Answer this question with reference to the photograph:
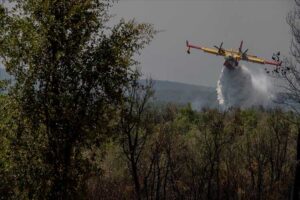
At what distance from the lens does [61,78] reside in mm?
17891

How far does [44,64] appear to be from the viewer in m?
17.7

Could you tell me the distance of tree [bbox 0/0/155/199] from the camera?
17641mm

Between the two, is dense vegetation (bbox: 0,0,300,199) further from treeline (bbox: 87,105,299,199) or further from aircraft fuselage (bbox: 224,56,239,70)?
aircraft fuselage (bbox: 224,56,239,70)

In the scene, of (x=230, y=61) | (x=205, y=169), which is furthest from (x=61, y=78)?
(x=230, y=61)

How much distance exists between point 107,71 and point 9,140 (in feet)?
14.4

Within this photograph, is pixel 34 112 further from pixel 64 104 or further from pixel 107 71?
pixel 107 71

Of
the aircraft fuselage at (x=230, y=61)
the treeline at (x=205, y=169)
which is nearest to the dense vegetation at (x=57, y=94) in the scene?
the treeline at (x=205, y=169)

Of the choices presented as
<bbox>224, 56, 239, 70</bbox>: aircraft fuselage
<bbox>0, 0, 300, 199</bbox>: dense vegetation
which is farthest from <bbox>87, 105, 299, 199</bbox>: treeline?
<bbox>224, 56, 239, 70</bbox>: aircraft fuselage

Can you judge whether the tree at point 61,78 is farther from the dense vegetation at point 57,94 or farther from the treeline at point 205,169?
the treeline at point 205,169

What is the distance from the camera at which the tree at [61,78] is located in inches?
695

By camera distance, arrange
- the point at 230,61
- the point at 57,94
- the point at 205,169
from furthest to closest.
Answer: the point at 230,61, the point at 205,169, the point at 57,94

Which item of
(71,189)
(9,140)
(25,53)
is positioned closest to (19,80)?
(25,53)

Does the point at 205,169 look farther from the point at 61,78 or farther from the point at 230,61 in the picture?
the point at 230,61

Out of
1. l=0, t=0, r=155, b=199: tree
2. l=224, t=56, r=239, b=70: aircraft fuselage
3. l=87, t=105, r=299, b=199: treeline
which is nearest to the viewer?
l=0, t=0, r=155, b=199: tree
